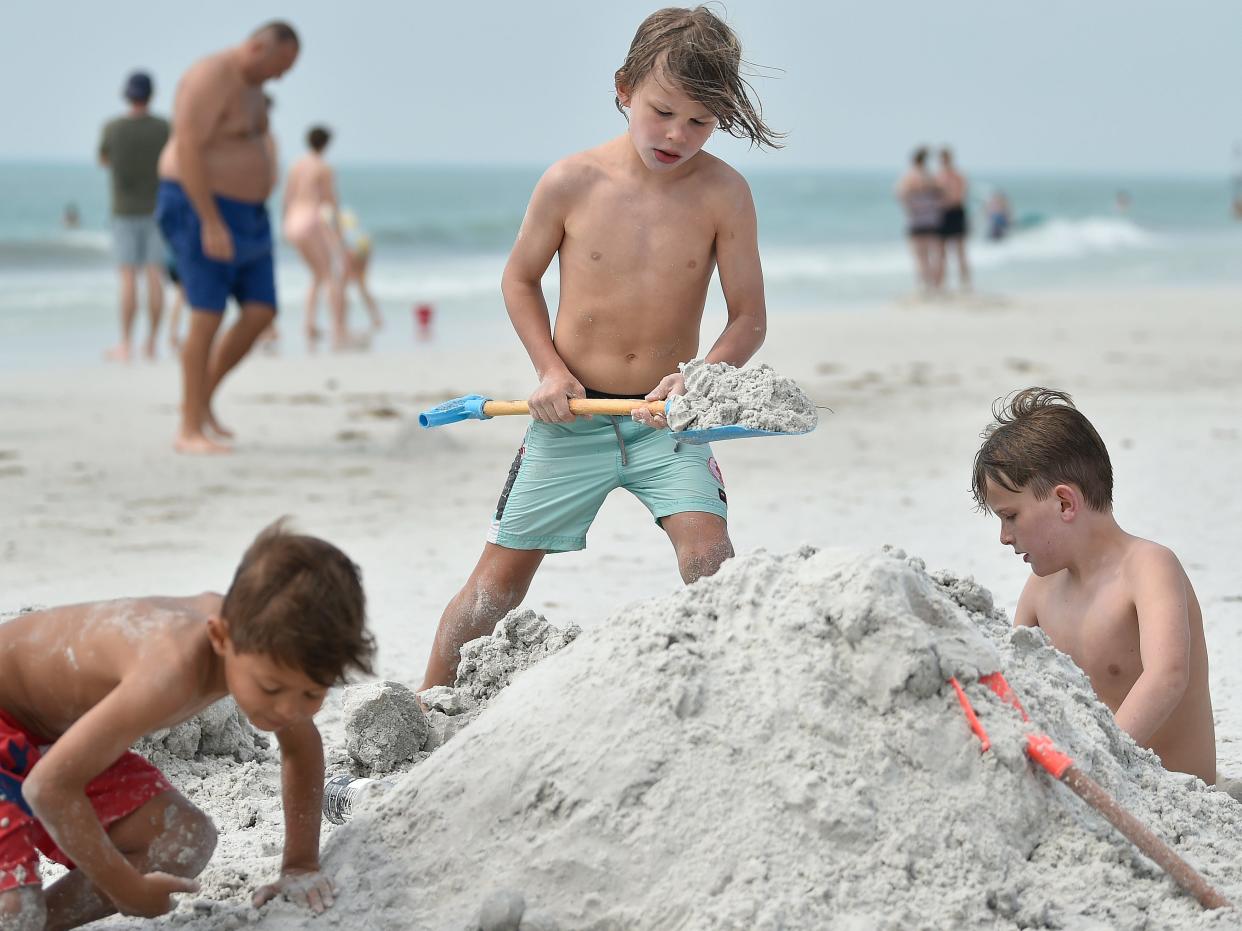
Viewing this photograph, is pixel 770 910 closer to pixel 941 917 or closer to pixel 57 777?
pixel 941 917

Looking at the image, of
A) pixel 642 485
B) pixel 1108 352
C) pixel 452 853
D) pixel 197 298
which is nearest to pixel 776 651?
pixel 452 853

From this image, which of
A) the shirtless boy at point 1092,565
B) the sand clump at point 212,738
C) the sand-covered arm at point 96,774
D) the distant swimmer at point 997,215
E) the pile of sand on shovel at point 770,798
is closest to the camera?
the sand-covered arm at point 96,774

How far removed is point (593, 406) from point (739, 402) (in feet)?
1.17

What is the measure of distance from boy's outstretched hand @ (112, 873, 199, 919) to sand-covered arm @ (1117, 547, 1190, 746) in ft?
5.90

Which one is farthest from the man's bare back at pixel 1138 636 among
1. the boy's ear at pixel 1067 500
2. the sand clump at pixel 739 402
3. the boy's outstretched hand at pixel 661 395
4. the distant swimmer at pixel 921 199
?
the distant swimmer at pixel 921 199

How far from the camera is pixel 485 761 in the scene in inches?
99.6

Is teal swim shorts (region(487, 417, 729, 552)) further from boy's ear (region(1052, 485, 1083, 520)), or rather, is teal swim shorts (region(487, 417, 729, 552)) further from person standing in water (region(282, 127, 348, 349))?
person standing in water (region(282, 127, 348, 349))

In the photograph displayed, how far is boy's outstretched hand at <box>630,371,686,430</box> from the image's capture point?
3170mm

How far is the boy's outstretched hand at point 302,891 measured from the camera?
240cm

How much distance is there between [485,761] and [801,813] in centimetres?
57

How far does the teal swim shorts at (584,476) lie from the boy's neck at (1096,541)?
786mm

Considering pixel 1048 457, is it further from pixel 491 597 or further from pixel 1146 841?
pixel 491 597

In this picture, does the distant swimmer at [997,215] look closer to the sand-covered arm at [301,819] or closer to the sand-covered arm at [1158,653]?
the sand-covered arm at [1158,653]

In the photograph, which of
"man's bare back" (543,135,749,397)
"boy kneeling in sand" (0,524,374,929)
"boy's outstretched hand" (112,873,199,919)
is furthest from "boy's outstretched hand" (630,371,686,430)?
"boy's outstretched hand" (112,873,199,919)
